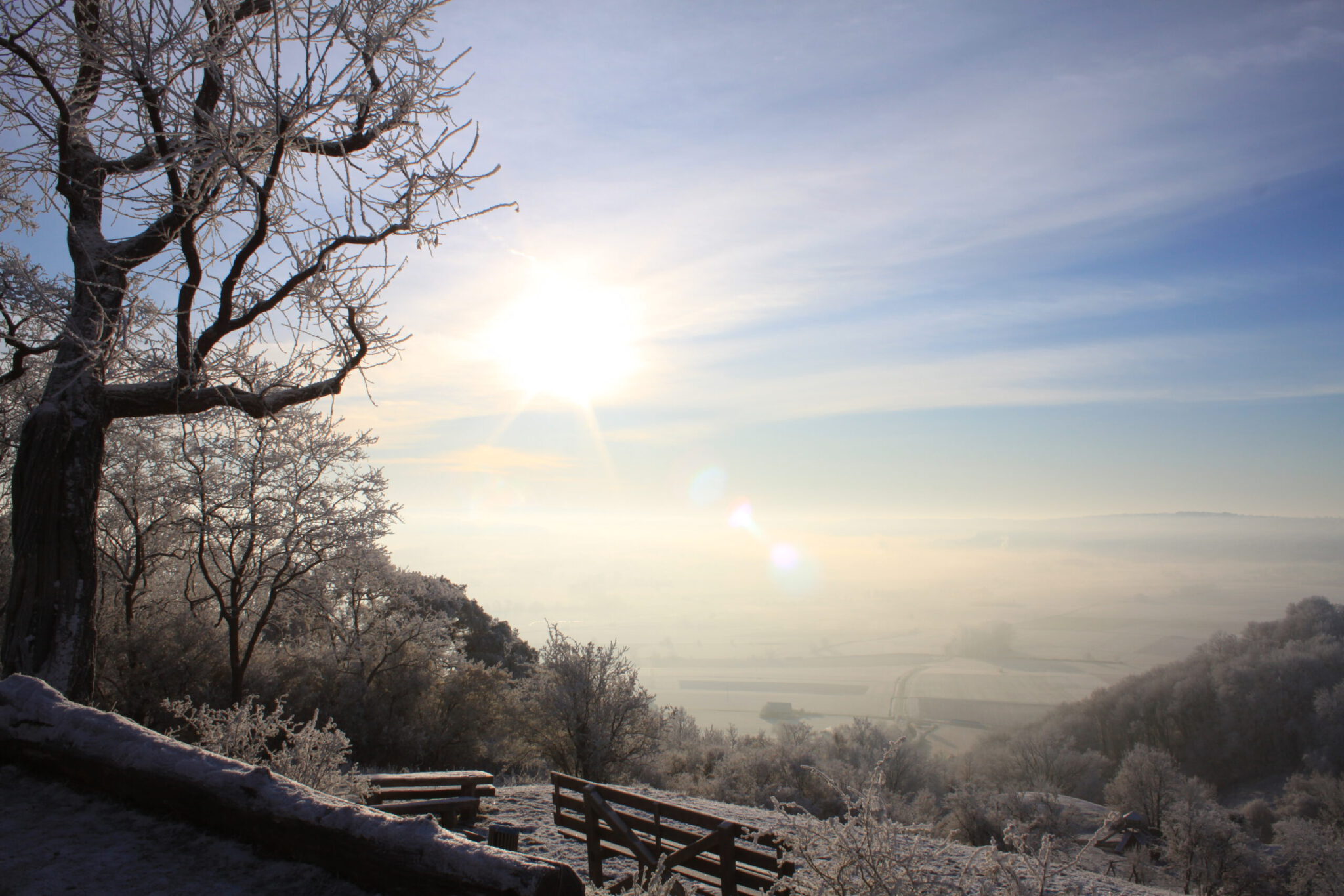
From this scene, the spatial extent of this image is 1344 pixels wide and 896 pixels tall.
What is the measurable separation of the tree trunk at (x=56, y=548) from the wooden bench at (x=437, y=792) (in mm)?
4009

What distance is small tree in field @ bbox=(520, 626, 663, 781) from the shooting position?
57.6 feet

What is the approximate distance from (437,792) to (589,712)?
797 centimetres

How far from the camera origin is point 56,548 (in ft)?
17.8

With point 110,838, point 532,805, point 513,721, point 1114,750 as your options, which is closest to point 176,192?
point 110,838

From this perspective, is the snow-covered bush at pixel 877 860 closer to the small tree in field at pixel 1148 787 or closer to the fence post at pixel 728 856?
the fence post at pixel 728 856

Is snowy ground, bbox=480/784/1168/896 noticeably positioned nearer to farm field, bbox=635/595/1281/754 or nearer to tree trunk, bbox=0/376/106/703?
tree trunk, bbox=0/376/106/703

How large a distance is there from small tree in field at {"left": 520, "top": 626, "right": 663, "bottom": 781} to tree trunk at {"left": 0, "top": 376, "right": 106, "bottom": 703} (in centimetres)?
1311

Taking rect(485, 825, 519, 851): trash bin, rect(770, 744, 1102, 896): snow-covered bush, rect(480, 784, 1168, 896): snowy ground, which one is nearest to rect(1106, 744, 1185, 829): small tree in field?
rect(480, 784, 1168, 896): snowy ground

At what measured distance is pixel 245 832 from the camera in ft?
7.93

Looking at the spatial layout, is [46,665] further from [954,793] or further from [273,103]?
[954,793]

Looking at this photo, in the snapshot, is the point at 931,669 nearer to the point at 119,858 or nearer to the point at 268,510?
the point at 268,510

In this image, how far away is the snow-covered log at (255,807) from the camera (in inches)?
79.1

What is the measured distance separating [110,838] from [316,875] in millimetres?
867

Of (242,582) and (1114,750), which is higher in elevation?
(242,582)
